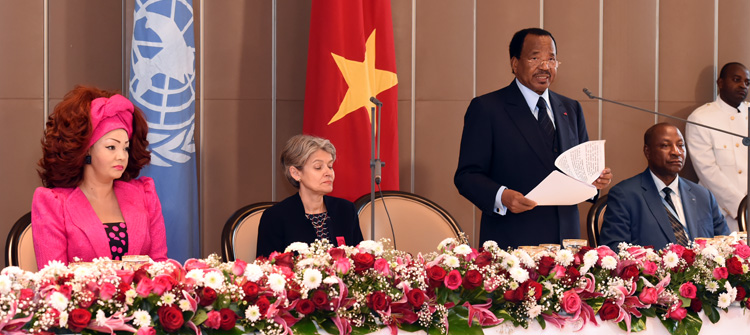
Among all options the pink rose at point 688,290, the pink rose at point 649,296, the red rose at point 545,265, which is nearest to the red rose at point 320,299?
the red rose at point 545,265

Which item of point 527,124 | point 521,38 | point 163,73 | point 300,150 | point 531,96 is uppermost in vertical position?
point 521,38

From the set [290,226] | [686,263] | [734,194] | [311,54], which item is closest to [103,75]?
[311,54]

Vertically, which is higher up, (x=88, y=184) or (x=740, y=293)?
(x=88, y=184)

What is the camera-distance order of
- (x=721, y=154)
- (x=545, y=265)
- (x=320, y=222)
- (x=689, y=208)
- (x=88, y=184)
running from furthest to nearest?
(x=721, y=154)
(x=689, y=208)
(x=320, y=222)
(x=88, y=184)
(x=545, y=265)

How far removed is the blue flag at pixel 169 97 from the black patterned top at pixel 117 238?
1006 mm

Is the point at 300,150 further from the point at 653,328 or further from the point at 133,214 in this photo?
the point at 653,328

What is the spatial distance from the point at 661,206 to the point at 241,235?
5.60 ft

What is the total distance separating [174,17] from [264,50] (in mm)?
775

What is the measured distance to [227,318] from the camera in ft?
5.74

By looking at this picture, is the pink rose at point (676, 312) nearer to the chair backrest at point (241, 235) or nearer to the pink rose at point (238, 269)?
the pink rose at point (238, 269)

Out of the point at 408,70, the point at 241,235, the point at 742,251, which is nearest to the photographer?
the point at 742,251

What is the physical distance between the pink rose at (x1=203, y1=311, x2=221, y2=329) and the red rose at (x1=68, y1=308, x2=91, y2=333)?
25 cm

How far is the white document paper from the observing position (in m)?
2.58

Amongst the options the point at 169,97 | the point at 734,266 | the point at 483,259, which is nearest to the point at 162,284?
the point at 483,259
